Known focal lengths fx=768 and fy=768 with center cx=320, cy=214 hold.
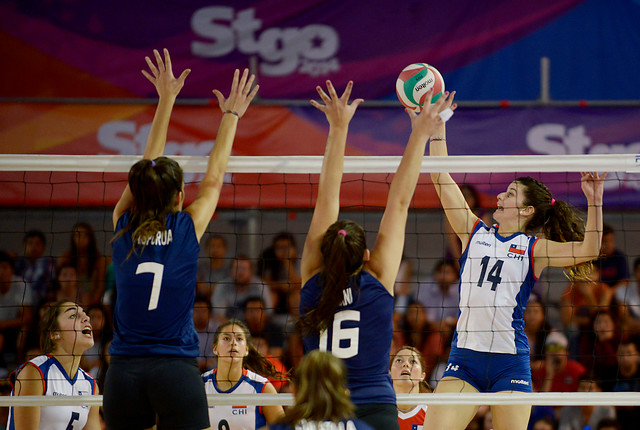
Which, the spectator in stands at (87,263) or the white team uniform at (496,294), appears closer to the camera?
the white team uniform at (496,294)

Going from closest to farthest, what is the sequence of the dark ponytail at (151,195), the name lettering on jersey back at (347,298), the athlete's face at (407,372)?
1. the name lettering on jersey back at (347,298)
2. the dark ponytail at (151,195)
3. the athlete's face at (407,372)

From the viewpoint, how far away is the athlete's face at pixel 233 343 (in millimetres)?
6438

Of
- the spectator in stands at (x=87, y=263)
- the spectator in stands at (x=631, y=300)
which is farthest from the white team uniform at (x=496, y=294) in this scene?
the spectator in stands at (x=87, y=263)

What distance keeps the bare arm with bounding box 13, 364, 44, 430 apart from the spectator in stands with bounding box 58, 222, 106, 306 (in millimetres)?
2409

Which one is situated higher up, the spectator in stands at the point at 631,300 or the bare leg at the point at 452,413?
the spectator in stands at the point at 631,300

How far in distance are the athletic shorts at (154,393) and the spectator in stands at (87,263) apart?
423 cm

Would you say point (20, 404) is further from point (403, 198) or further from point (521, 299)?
point (521, 299)

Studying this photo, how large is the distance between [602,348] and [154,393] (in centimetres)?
585

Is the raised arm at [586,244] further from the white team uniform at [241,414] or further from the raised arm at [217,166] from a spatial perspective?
the white team uniform at [241,414]

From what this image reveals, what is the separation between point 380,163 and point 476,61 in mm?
4323

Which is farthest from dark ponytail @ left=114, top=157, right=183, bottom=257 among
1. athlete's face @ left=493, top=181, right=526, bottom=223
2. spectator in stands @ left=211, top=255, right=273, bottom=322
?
spectator in stands @ left=211, top=255, right=273, bottom=322

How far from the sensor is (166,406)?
370cm

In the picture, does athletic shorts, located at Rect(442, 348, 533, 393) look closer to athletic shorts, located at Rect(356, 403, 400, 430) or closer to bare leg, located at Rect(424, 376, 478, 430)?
bare leg, located at Rect(424, 376, 478, 430)

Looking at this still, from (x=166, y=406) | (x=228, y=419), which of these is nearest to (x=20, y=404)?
(x=166, y=406)
